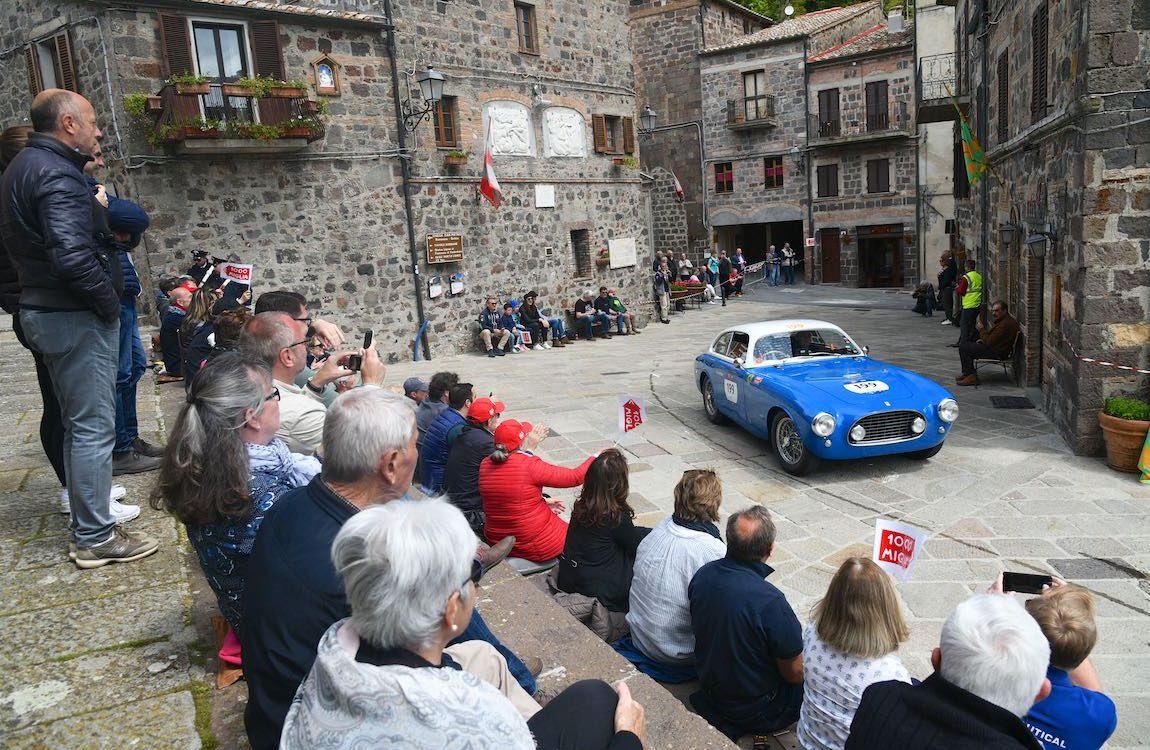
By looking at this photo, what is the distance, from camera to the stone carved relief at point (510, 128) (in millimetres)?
17688

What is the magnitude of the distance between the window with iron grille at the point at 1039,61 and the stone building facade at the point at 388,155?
35.5 ft

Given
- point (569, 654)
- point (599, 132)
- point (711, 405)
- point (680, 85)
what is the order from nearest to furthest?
1. point (569, 654)
2. point (711, 405)
3. point (599, 132)
4. point (680, 85)

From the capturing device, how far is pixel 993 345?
37.8 ft

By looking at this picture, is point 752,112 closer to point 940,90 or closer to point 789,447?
point 940,90

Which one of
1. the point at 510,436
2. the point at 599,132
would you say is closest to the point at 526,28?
the point at 599,132

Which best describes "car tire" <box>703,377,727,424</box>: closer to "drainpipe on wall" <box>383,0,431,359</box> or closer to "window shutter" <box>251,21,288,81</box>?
"drainpipe on wall" <box>383,0,431,359</box>

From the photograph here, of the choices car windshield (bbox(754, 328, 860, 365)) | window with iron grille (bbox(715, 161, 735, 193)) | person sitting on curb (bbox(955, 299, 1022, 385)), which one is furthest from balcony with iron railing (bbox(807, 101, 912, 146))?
car windshield (bbox(754, 328, 860, 365))

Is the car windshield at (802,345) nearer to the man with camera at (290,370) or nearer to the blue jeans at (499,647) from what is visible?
the man with camera at (290,370)

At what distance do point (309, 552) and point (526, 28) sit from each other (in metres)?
18.3

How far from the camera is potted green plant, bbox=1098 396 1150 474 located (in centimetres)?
732

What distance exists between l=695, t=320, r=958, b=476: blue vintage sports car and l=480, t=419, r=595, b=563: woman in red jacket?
130 inches

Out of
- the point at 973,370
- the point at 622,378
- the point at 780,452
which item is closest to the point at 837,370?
the point at 780,452

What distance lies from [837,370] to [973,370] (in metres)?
4.26

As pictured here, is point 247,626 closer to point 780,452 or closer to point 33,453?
point 33,453
